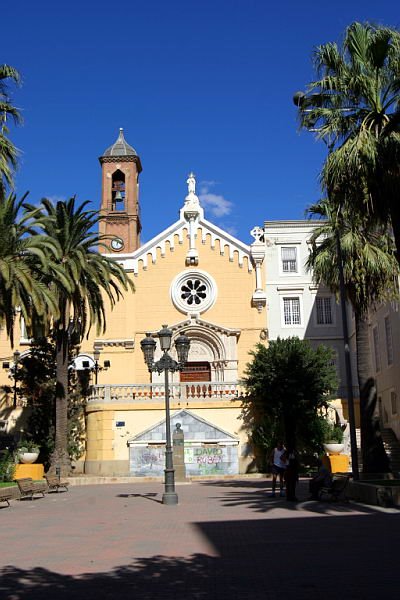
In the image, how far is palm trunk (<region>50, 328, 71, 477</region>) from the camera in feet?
92.2

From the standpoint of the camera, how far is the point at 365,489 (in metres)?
16.5

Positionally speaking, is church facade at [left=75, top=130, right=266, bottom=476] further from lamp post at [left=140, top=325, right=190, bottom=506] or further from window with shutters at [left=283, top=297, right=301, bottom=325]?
lamp post at [left=140, top=325, right=190, bottom=506]

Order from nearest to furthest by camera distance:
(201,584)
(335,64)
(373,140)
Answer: (201,584), (373,140), (335,64)

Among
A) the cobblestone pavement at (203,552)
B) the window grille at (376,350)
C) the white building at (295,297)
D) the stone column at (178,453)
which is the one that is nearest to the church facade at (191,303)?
the white building at (295,297)

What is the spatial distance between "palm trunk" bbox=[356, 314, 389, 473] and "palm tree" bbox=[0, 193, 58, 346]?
32.1ft

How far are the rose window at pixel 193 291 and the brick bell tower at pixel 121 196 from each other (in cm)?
438

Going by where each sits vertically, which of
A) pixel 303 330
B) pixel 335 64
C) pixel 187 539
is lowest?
pixel 187 539

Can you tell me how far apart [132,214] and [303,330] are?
12.6 metres

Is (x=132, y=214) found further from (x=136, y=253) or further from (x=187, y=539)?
(x=187, y=539)

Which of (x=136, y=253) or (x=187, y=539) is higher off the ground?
(x=136, y=253)

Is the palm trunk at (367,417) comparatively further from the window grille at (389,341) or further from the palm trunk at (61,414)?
the palm trunk at (61,414)

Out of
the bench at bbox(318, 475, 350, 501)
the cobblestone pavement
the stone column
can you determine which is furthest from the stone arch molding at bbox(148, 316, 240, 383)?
the cobblestone pavement

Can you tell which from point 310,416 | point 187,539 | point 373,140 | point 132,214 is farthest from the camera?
point 132,214

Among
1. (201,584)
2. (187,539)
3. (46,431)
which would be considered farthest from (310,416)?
(201,584)
